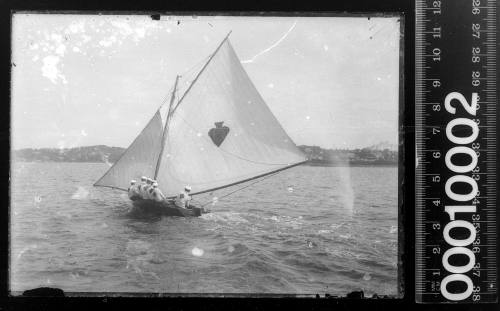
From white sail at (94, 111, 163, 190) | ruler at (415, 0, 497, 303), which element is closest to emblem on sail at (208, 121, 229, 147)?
white sail at (94, 111, 163, 190)

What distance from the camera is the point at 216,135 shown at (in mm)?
1920

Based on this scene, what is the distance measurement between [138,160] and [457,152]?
1563 mm

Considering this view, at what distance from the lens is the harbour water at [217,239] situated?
188 centimetres

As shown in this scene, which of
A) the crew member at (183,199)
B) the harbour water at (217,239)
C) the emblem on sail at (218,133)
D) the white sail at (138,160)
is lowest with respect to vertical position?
the harbour water at (217,239)

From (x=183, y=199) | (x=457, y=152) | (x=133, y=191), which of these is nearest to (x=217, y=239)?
(x=183, y=199)

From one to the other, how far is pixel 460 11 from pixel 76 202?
6.91ft

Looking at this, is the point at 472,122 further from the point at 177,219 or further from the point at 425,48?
the point at 177,219

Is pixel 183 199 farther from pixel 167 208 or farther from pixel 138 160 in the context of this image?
pixel 138 160

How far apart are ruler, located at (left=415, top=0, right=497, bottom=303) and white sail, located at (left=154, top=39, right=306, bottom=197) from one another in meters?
0.66

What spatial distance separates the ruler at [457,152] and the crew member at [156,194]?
1.27 m

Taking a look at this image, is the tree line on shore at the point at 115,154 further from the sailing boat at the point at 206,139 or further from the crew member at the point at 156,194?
the crew member at the point at 156,194

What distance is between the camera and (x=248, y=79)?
1910mm

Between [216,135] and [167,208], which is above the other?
[216,135]

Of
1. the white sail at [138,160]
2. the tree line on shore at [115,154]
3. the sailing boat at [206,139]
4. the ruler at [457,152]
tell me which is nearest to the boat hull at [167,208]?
the sailing boat at [206,139]
